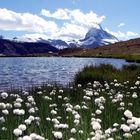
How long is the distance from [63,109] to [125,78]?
40.1ft

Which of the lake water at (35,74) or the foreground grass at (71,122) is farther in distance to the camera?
the lake water at (35,74)

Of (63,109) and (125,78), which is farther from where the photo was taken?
(125,78)

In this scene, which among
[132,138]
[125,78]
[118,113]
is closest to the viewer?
[132,138]

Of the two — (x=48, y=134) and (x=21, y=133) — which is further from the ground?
(x=21, y=133)

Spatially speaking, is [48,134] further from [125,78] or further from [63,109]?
[125,78]

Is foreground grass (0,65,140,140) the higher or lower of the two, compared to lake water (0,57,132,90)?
higher

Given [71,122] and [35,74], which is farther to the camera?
[35,74]

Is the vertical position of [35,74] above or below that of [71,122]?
below

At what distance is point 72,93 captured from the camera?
1894 cm

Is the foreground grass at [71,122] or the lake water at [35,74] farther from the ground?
the foreground grass at [71,122]

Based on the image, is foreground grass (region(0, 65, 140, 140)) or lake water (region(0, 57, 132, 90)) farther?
lake water (region(0, 57, 132, 90))

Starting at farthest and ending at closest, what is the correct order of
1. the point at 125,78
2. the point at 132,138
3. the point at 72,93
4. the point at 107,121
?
the point at 125,78 → the point at 72,93 → the point at 107,121 → the point at 132,138

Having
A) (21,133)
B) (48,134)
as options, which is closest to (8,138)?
(48,134)

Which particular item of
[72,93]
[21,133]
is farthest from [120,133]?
[72,93]
